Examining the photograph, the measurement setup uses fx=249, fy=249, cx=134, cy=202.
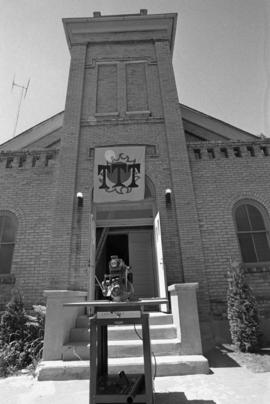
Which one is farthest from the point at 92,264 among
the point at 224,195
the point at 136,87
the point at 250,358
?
the point at 136,87

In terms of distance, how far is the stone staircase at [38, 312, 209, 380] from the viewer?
394 cm

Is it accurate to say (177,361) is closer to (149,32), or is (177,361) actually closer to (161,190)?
(161,190)

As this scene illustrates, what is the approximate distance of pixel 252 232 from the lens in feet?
23.3

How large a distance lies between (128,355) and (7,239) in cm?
476

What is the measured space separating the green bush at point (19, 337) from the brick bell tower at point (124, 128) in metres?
1.02

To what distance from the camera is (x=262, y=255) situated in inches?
270

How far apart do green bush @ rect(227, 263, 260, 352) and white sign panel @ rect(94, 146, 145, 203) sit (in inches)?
131

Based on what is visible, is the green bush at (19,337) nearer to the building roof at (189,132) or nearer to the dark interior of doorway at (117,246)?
the dark interior of doorway at (117,246)

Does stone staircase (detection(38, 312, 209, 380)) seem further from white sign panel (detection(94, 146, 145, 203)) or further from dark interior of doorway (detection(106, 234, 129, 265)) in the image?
dark interior of doorway (detection(106, 234, 129, 265))

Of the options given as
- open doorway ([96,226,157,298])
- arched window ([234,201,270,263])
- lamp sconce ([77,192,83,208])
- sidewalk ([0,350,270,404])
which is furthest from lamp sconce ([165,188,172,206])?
sidewalk ([0,350,270,404])

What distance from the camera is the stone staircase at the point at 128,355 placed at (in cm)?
394

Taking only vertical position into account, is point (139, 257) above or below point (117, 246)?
below

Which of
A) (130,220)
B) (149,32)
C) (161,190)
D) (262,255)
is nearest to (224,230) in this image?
(262,255)

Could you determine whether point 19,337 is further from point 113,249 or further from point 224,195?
point 224,195
